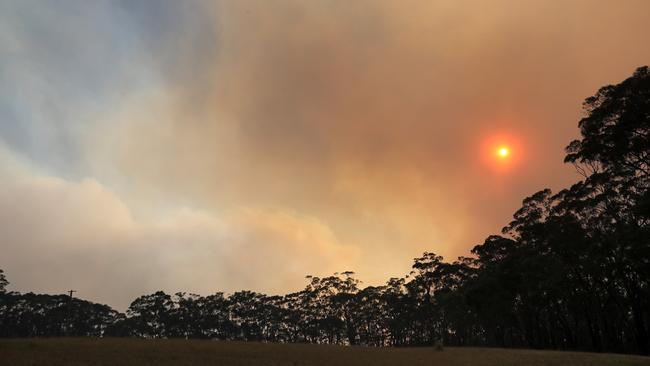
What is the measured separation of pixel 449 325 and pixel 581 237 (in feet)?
227

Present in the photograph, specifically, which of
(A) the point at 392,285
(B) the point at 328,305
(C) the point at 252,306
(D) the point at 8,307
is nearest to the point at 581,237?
(A) the point at 392,285

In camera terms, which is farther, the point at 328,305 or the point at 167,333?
the point at 167,333

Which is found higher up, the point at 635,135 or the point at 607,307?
the point at 635,135

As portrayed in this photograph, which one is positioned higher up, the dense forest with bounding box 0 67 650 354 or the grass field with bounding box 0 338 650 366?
the dense forest with bounding box 0 67 650 354

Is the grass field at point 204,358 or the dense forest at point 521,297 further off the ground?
the dense forest at point 521,297

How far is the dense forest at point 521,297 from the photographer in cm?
3675

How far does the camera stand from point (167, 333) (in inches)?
5502

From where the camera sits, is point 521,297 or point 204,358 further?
point 521,297

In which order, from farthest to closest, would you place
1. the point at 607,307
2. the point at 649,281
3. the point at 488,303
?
the point at 488,303, the point at 607,307, the point at 649,281

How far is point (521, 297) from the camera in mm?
67125

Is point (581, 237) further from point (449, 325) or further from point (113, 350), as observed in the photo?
point (449, 325)

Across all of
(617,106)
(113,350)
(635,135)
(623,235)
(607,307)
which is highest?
(617,106)

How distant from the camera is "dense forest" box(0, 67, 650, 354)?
121 feet

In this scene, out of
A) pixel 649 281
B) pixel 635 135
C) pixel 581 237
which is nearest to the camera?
pixel 635 135
